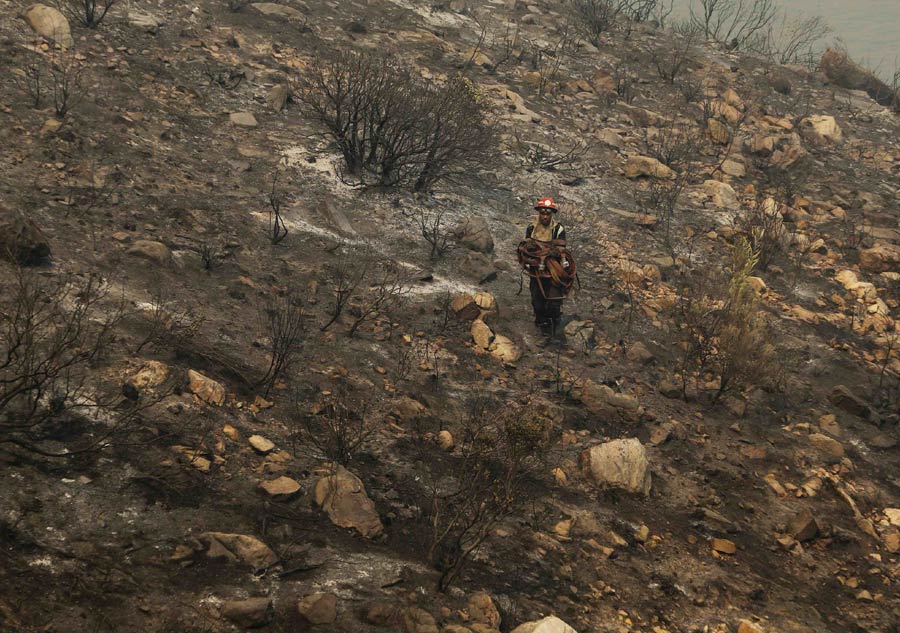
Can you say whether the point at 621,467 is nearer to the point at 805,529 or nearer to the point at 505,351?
the point at 805,529

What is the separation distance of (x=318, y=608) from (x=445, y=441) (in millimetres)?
2165

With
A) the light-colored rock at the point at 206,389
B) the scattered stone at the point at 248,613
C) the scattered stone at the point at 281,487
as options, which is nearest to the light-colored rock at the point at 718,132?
the light-colored rock at the point at 206,389

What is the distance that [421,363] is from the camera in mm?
6539

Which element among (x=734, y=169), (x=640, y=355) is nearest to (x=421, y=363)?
(x=640, y=355)

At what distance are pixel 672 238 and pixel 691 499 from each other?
5.42 meters

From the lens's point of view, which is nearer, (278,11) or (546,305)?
(546,305)

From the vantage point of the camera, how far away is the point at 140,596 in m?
3.13

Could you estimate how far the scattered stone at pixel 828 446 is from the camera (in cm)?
617

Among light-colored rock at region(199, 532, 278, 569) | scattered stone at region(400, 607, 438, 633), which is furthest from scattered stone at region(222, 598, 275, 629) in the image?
scattered stone at region(400, 607, 438, 633)

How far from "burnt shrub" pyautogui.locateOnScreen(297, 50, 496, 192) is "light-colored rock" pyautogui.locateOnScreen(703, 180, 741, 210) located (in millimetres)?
3549

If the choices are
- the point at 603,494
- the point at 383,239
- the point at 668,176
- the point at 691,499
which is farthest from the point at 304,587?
the point at 668,176

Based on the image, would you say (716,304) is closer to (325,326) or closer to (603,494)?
(603,494)

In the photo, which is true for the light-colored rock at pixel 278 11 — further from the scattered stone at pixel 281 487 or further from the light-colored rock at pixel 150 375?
the scattered stone at pixel 281 487

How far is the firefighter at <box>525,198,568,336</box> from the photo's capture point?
7.43 metres
